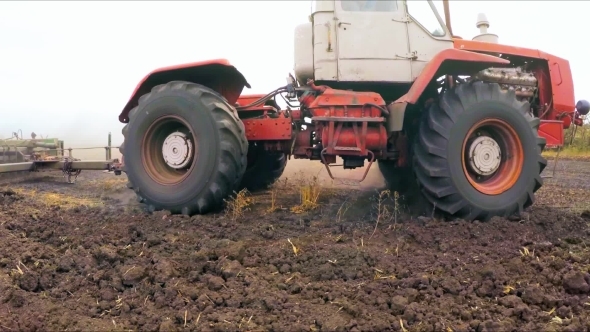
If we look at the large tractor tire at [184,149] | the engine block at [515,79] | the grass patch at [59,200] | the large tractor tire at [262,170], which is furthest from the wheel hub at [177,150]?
the engine block at [515,79]

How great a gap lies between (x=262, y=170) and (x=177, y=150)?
1.83 meters

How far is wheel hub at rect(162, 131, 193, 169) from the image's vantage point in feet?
17.1

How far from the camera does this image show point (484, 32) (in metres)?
6.02

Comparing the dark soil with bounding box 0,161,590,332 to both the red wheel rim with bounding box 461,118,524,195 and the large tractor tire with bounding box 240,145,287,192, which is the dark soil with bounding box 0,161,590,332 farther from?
the large tractor tire with bounding box 240,145,287,192

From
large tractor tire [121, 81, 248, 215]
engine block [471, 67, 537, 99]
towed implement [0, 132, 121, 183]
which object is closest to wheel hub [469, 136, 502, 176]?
engine block [471, 67, 537, 99]

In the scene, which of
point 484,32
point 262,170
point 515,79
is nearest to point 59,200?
point 262,170

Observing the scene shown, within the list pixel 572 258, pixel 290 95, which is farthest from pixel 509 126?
pixel 290 95

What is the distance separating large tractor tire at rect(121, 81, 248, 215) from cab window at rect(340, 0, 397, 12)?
1562 mm

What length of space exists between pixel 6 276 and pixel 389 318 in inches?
98.9

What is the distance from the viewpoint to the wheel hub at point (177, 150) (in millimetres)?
5215

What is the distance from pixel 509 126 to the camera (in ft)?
16.2

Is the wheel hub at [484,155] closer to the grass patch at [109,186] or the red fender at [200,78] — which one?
the red fender at [200,78]

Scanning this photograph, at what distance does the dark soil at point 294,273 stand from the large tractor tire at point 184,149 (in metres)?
0.29

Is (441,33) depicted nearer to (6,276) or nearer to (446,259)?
(446,259)
